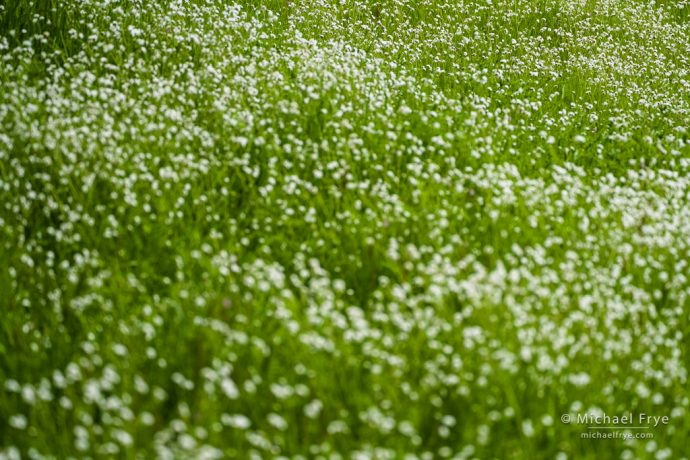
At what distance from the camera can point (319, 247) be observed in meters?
4.67

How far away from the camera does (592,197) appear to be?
5543 millimetres

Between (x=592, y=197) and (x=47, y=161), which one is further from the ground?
(x=592, y=197)

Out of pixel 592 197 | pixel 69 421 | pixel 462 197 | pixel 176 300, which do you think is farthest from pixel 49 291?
pixel 592 197

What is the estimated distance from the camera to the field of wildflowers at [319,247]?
126 inches

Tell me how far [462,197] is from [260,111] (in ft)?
5.70

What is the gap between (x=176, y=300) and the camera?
12.4ft

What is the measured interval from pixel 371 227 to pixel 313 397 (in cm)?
163

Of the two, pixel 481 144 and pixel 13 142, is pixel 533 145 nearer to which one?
pixel 481 144

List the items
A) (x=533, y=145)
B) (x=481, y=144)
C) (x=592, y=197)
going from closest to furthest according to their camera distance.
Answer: (x=592, y=197), (x=481, y=144), (x=533, y=145)

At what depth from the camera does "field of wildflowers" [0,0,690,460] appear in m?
3.21

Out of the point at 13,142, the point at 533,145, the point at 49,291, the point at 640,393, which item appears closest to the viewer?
the point at 640,393

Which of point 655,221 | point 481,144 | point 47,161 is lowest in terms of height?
point 47,161

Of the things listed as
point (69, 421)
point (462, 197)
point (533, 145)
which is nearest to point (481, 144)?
point (533, 145)

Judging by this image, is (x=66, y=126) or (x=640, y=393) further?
(x=66, y=126)
